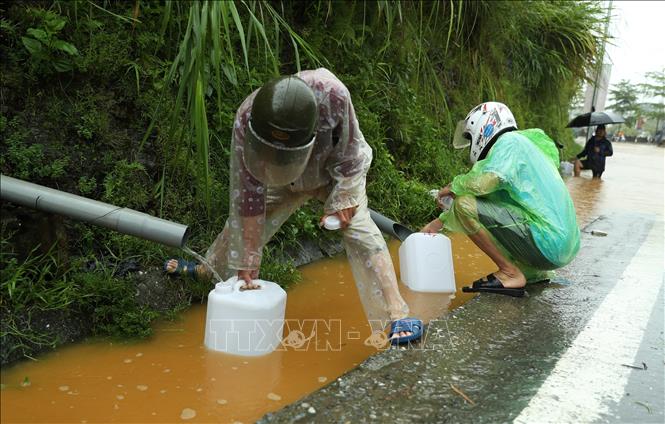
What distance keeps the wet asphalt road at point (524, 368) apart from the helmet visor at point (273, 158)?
2.50 ft

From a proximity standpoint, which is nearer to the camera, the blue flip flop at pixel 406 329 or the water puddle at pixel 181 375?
the water puddle at pixel 181 375

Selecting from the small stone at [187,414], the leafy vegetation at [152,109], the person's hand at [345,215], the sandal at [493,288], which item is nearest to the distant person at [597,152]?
the leafy vegetation at [152,109]

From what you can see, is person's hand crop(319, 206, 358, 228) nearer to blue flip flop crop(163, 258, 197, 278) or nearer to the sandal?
blue flip flop crop(163, 258, 197, 278)

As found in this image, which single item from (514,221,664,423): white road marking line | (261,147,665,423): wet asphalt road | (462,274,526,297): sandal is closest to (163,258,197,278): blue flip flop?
(261,147,665,423): wet asphalt road

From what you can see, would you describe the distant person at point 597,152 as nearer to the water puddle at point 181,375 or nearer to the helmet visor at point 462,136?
the helmet visor at point 462,136

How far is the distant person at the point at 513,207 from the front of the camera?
9.96ft

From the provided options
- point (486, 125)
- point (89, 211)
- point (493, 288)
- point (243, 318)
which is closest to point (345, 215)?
point (243, 318)

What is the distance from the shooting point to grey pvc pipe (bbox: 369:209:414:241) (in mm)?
3541

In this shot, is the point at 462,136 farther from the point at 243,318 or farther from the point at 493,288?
the point at 243,318

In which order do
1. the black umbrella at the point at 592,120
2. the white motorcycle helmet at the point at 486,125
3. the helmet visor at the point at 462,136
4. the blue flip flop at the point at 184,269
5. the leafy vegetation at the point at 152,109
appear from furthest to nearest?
the black umbrella at the point at 592,120, the helmet visor at the point at 462,136, the white motorcycle helmet at the point at 486,125, the blue flip flop at the point at 184,269, the leafy vegetation at the point at 152,109

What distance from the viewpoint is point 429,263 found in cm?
323

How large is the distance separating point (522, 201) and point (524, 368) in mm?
1123

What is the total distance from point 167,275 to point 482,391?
156 centimetres

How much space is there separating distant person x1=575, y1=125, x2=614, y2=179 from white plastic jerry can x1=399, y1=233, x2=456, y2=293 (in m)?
8.13
